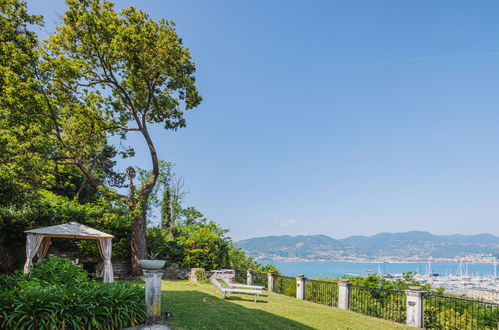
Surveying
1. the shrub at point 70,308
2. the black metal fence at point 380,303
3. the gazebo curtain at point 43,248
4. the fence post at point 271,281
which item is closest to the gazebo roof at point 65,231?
the gazebo curtain at point 43,248

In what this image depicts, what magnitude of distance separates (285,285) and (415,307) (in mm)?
6415

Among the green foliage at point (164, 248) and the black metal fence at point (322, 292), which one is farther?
the green foliage at point (164, 248)

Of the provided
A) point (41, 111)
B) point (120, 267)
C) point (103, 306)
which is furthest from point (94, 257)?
point (103, 306)

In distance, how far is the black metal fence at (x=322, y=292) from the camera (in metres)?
Result: 11.1

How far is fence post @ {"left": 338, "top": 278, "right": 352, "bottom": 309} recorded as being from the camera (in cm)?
996

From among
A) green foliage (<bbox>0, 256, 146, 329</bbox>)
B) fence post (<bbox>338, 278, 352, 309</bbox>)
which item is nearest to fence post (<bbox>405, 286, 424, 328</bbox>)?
fence post (<bbox>338, 278, 352, 309</bbox>)

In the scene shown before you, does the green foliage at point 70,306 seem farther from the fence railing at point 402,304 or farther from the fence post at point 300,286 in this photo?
the fence post at point 300,286

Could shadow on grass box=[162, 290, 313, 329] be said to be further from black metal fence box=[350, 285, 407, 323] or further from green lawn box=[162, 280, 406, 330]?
black metal fence box=[350, 285, 407, 323]

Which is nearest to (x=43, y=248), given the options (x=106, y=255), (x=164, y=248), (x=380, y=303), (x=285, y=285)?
(x=106, y=255)

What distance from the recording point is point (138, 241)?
15.4 meters

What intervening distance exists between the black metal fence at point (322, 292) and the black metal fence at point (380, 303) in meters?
1.00

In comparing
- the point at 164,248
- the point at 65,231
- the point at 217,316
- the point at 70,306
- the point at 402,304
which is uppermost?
the point at 65,231

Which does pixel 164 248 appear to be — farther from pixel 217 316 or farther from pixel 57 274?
pixel 57 274

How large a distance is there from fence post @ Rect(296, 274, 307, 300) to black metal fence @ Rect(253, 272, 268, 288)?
2.95m
